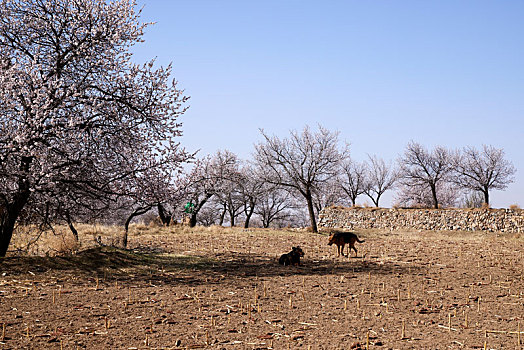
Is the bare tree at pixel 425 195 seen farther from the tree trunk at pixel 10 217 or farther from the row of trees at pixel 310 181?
the tree trunk at pixel 10 217

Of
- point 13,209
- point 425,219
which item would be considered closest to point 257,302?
point 13,209

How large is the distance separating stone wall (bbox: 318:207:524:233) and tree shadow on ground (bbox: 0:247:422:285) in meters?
18.9

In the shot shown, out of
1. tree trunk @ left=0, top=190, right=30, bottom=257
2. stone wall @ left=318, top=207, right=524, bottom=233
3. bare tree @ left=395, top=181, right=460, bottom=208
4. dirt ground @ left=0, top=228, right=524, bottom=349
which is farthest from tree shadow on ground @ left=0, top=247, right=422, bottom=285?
bare tree @ left=395, top=181, right=460, bottom=208

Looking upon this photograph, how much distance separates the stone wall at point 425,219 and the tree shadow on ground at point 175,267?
18888 millimetres

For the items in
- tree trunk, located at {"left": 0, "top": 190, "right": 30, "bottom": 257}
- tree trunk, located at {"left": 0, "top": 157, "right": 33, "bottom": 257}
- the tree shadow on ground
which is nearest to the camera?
the tree shadow on ground

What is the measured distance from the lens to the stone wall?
27.8m

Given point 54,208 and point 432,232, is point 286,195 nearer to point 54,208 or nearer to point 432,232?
point 432,232

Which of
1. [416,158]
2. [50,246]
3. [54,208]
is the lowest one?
[50,246]

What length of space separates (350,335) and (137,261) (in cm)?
787

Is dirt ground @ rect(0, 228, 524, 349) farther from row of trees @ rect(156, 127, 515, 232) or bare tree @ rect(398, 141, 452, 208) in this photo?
bare tree @ rect(398, 141, 452, 208)

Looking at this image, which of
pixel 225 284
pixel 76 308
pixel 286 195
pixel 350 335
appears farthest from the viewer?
pixel 286 195

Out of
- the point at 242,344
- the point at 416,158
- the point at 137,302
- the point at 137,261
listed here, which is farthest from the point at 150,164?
the point at 416,158

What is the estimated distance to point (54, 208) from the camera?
12.4 meters

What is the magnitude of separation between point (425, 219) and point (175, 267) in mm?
23929
